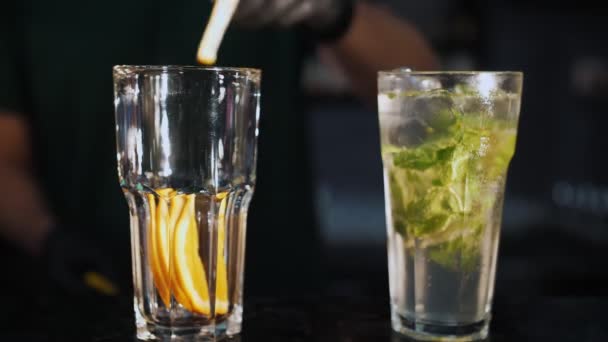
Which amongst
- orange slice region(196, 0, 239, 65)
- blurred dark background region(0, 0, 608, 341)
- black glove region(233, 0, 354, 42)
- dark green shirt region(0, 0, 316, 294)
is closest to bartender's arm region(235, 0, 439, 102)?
black glove region(233, 0, 354, 42)

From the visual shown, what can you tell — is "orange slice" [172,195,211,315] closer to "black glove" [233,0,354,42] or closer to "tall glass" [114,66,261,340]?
"tall glass" [114,66,261,340]

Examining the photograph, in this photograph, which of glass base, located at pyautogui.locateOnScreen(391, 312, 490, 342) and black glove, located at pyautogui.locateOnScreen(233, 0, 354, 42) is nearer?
glass base, located at pyautogui.locateOnScreen(391, 312, 490, 342)

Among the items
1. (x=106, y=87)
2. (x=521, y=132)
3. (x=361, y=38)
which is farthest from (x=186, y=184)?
(x=521, y=132)

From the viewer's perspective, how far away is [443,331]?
0.87 meters

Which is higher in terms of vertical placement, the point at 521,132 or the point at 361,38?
the point at 361,38

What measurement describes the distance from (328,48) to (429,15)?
21.9 inches

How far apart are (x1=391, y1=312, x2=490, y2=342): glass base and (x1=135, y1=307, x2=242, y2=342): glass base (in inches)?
7.3

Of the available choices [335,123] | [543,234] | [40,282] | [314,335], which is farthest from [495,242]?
[335,123]

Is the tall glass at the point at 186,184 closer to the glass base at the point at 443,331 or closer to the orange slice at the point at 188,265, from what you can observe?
the orange slice at the point at 188,265

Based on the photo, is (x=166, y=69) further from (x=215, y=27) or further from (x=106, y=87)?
(x=106, y=87)

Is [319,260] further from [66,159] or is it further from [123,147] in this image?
[123,147]

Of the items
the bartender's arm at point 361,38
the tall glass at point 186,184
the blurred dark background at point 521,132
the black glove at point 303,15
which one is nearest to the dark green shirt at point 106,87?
the bartender's arm at point 361,38

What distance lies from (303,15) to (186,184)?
62 cm

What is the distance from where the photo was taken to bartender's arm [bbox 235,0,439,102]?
1.44 m
